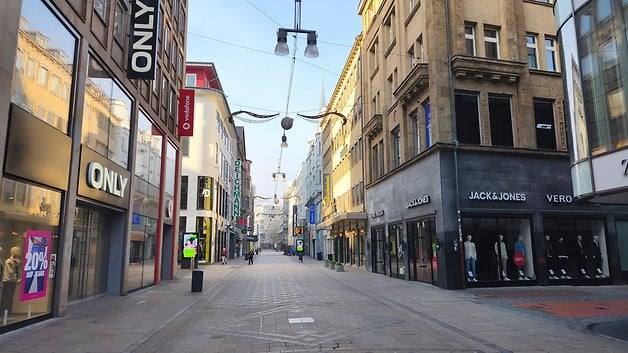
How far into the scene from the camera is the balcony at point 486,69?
19.4 meters

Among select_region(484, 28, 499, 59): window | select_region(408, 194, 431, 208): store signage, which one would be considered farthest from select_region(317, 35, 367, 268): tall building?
select_region(484, 28, 499, 59): window

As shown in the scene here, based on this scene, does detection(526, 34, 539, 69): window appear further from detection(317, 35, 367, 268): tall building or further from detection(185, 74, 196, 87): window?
detection(185, 74, 196, 87): window

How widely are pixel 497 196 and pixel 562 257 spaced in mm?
3995

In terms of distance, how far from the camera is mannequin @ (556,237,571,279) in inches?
774

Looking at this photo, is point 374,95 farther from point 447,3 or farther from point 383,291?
point 383,291

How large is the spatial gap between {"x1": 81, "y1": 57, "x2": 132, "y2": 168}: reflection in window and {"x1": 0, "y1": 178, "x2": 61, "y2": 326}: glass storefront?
304cm

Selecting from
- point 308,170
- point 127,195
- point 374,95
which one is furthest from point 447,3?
point 308,170

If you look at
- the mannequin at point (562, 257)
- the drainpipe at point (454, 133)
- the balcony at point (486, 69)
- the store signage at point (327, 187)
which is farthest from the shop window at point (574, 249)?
the store signage at point (327, 187)

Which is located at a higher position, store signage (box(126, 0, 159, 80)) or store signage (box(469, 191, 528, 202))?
store signage (box(126, 0, 159, 80))

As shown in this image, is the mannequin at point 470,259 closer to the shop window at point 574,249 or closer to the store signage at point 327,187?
the shop window at point 574,249

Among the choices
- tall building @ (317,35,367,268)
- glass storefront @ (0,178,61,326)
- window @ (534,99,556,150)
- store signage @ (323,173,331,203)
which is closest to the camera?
glass storefront @ (0,178,61,326)

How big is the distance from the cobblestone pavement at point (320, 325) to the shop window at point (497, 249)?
1.66 metres

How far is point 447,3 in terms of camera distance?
66.5 ft

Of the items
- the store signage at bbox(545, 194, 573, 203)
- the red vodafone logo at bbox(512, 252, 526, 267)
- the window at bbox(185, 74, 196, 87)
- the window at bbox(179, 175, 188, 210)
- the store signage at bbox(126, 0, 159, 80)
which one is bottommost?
the red vodafone logo at bbox(512, 252, 526, 267)
